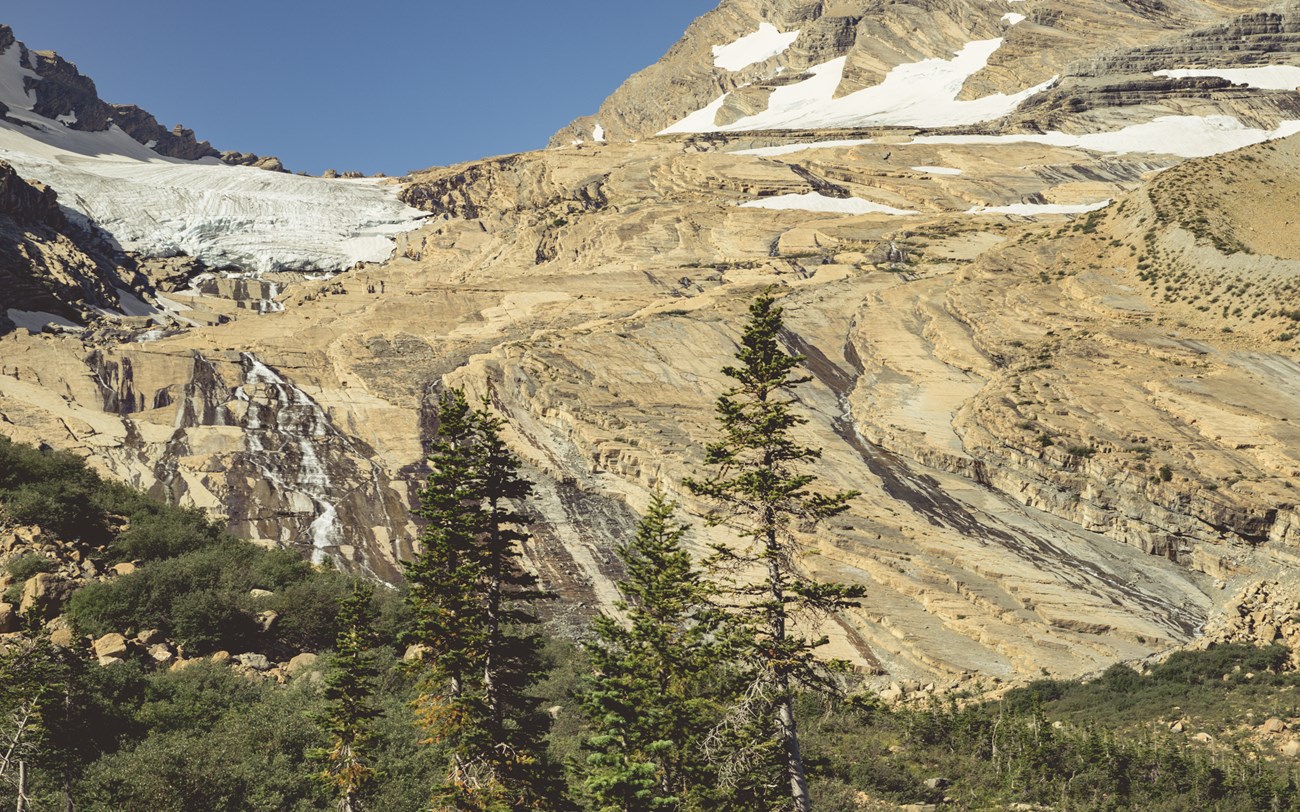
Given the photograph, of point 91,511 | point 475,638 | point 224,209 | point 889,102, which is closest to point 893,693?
point 475,638

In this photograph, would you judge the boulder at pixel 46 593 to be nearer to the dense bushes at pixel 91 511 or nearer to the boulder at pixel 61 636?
the boulder at pixel 61 636

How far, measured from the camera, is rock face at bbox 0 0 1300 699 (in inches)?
1470

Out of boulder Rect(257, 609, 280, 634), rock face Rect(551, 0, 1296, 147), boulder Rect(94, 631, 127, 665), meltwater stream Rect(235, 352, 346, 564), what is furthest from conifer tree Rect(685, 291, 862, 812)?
rock face Rect(551, 0, 1296, 147)

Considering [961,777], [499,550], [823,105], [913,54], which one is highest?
[913,54]

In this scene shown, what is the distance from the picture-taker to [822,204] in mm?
95312

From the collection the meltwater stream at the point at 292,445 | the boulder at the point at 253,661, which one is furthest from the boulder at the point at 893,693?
the meltwater stream at the point at 292,445

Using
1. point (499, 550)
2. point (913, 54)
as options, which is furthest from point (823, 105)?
point (499, 550)

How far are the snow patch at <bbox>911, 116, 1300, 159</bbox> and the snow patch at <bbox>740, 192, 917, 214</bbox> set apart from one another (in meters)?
29.2

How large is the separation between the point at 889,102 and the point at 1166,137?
5251 centimetres

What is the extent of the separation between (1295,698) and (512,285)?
184ft

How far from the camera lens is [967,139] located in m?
122

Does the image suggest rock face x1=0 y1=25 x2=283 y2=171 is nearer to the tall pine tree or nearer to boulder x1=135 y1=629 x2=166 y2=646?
boulder x1=135 y1=629 x2=166 y2=646

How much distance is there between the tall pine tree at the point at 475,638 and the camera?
16234 millimetres

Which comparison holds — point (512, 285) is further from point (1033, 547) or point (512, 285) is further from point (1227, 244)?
point (1227, 244)
